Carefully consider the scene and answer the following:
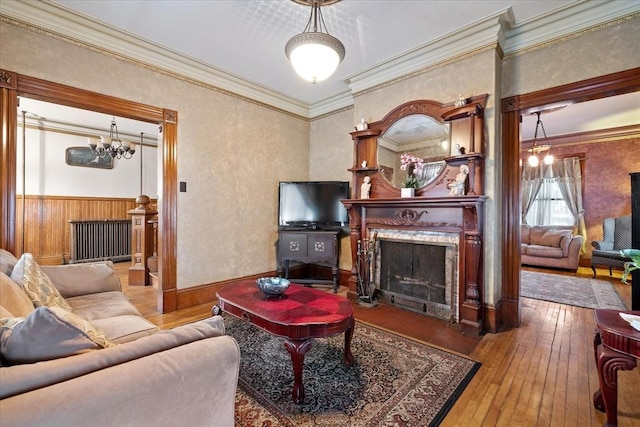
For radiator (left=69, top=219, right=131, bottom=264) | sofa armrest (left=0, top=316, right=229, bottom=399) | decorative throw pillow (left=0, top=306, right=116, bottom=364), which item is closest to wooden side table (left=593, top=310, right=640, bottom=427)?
sofa armrest (left=0, top=316, right=229, bottom=399)

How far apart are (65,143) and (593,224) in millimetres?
10898

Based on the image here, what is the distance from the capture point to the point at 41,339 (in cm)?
82

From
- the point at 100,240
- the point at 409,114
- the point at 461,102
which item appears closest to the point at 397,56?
the point at 409,114

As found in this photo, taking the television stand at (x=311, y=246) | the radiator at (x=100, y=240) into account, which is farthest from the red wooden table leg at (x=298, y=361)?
the radiator at (x=100, y=240)

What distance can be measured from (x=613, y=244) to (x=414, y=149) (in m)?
4.94

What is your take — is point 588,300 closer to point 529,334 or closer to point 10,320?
point 529,334

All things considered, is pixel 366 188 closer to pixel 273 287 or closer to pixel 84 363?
pixel 273 287

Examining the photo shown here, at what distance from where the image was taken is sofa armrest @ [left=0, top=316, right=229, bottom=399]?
0.69 metres

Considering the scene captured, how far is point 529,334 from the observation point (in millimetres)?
2656

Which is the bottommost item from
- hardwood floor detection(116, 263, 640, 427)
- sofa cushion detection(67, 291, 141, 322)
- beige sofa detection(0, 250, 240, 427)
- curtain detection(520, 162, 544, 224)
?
Result: hardwood floor detection(116, 263, 640, 427)

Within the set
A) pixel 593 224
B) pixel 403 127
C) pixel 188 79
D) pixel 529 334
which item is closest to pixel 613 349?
pixel 529 334

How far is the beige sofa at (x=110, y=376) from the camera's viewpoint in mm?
669

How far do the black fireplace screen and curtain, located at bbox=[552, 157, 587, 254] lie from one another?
512cm

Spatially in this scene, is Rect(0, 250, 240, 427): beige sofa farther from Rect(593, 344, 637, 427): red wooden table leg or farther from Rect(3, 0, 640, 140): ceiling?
Rect(3, 0, 640, 140): ceiling
